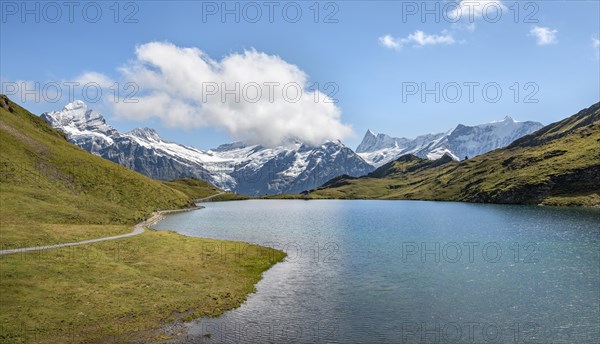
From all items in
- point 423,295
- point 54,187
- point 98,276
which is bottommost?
point 423,295

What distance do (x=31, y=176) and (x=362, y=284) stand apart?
12320 centimetres

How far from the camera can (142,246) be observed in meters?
→ 75.8

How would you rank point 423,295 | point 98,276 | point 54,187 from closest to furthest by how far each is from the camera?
point 98,276 < point 423,295 < point 54,187

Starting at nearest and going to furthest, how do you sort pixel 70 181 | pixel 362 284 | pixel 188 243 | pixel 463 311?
pixel 463 311
pixel 362 284
pixel 188 243
pixel 70 181

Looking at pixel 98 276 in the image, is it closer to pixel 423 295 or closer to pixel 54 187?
pixel 423 295

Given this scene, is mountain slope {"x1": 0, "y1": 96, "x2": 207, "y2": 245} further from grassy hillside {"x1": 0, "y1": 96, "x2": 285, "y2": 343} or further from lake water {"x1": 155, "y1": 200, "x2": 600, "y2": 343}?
lake water {"x1": 155, "y1": 200, "x2": 600, "y2": 343}

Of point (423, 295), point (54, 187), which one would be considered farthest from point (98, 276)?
point (54, 187)

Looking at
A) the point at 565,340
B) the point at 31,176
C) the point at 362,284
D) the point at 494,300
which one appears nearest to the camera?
the point at 565,340

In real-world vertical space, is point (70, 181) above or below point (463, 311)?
above

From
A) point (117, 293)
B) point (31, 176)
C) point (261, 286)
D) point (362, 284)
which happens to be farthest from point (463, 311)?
point (31, 176)

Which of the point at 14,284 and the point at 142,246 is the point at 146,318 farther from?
the point at 142,246

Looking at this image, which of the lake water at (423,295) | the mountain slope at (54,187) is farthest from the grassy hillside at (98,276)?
the lake water at (423,295)

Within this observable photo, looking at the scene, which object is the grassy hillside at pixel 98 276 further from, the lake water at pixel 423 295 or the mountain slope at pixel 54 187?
the lake water at pixel 423 295

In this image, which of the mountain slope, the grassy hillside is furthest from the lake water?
the mountain slope
